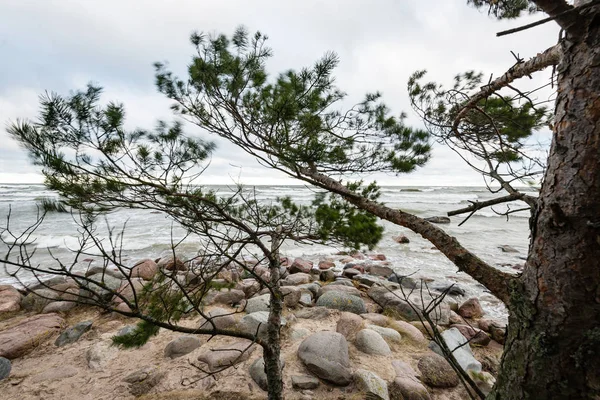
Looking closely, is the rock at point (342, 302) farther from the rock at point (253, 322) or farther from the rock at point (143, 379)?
the rock at point (143, 379)

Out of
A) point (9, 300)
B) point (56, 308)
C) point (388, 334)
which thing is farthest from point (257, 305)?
point (9, 300)

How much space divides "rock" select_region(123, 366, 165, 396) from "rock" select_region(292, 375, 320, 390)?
1.39 meters

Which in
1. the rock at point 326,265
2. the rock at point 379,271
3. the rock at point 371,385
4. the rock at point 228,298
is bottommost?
the rock at point 326,265

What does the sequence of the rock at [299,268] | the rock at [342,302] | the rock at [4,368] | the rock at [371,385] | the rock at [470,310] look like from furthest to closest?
the rock at [299,268] < the rock at [470,310] < the rock at [342,302] < the rock at [4,368] < the rock at [371,385]

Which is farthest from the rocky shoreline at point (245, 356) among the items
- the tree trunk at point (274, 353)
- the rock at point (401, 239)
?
the rock at point (401, 239)

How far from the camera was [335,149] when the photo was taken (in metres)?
2.48

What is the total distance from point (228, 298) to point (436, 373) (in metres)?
3.35

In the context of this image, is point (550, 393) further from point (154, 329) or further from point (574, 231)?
point (154, 329)

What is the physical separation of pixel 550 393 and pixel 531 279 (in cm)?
34

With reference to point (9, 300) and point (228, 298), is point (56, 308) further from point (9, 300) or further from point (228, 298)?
point (228, 298)

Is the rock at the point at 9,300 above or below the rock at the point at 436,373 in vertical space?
below

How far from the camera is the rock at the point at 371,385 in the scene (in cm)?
227

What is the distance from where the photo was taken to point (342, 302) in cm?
423

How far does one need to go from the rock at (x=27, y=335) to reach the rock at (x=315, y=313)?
135 inches
